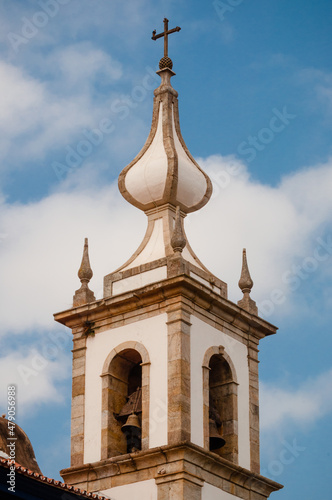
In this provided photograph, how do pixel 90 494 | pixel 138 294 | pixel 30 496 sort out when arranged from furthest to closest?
pixel 138 294 → pixel 90 494 → pixel 30 496

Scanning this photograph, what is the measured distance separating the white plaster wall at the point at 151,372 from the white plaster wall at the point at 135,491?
83 cm

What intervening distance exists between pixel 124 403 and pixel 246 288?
3.95m

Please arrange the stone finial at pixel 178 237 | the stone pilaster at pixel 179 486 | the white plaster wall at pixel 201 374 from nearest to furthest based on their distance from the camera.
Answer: the stone pilaster at pixel 179 486
the white plaster wall at pixel 201 374
the stone finial at pixel 178 237

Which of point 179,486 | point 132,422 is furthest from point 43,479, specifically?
point 132,422

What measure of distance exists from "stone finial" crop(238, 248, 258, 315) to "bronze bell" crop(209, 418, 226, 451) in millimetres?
3003

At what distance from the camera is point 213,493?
31.9m

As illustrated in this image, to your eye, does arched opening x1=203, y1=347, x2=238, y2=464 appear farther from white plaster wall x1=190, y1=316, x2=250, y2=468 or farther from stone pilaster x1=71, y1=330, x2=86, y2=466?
stone pilaster x1=71, y1=330, x2=86, y2=466

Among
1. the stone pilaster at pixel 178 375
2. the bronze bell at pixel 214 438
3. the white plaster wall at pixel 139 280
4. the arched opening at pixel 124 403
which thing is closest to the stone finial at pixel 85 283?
the white plaster wall at pixel 139 280

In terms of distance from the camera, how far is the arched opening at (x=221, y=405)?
33062 millimetres

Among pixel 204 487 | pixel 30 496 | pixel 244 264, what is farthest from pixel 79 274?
pixel 30 496

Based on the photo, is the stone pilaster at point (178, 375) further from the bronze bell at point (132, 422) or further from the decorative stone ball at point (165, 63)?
the decorative stone ball at point (165, 63)

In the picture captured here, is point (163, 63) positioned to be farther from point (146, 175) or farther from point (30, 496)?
point (30, 496)

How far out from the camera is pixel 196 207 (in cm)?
3547

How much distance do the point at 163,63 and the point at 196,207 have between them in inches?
150
